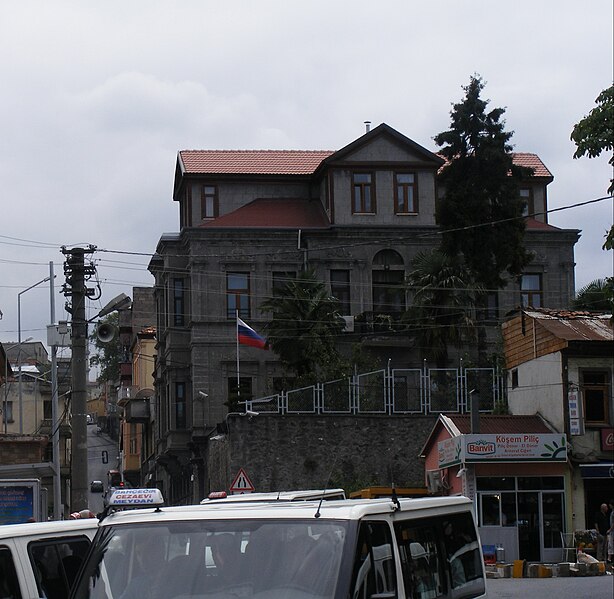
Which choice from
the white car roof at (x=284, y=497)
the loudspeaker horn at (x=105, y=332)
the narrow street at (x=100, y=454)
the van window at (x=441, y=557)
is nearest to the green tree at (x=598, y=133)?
the white car roof at (x=284, y=497)

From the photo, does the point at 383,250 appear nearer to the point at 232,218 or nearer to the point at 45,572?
the point at 232,218

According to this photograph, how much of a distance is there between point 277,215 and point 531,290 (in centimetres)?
1222

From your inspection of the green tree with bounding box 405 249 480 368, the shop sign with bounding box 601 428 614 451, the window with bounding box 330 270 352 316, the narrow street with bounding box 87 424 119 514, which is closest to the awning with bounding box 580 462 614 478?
the shop sign with bounding box 601 428 614 451

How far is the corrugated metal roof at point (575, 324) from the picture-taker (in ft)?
126

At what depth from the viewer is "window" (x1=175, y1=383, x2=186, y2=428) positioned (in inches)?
2215

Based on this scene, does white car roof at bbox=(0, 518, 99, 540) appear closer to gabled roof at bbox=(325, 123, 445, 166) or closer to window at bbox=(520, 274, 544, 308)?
gabled roof at bbox=(325, 123, 445, 166)

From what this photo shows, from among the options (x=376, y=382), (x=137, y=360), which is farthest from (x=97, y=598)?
(x=137, y=360)

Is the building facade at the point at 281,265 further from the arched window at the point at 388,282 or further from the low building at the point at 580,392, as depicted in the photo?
the low building at the point at 580,392

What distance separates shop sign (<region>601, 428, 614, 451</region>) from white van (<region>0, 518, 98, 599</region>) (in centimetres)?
2969

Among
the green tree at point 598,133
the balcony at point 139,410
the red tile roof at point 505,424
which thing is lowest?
the red tile roof at point 505,424

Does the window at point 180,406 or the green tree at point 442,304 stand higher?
the green tree at point 442,304

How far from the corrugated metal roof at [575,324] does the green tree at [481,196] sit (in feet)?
27.2

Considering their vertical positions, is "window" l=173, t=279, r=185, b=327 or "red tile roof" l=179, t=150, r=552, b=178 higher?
"red tile roof" l=179, t=150, r=552, b=178

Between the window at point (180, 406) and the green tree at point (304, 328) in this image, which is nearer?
the green tree at point (304, 328)
